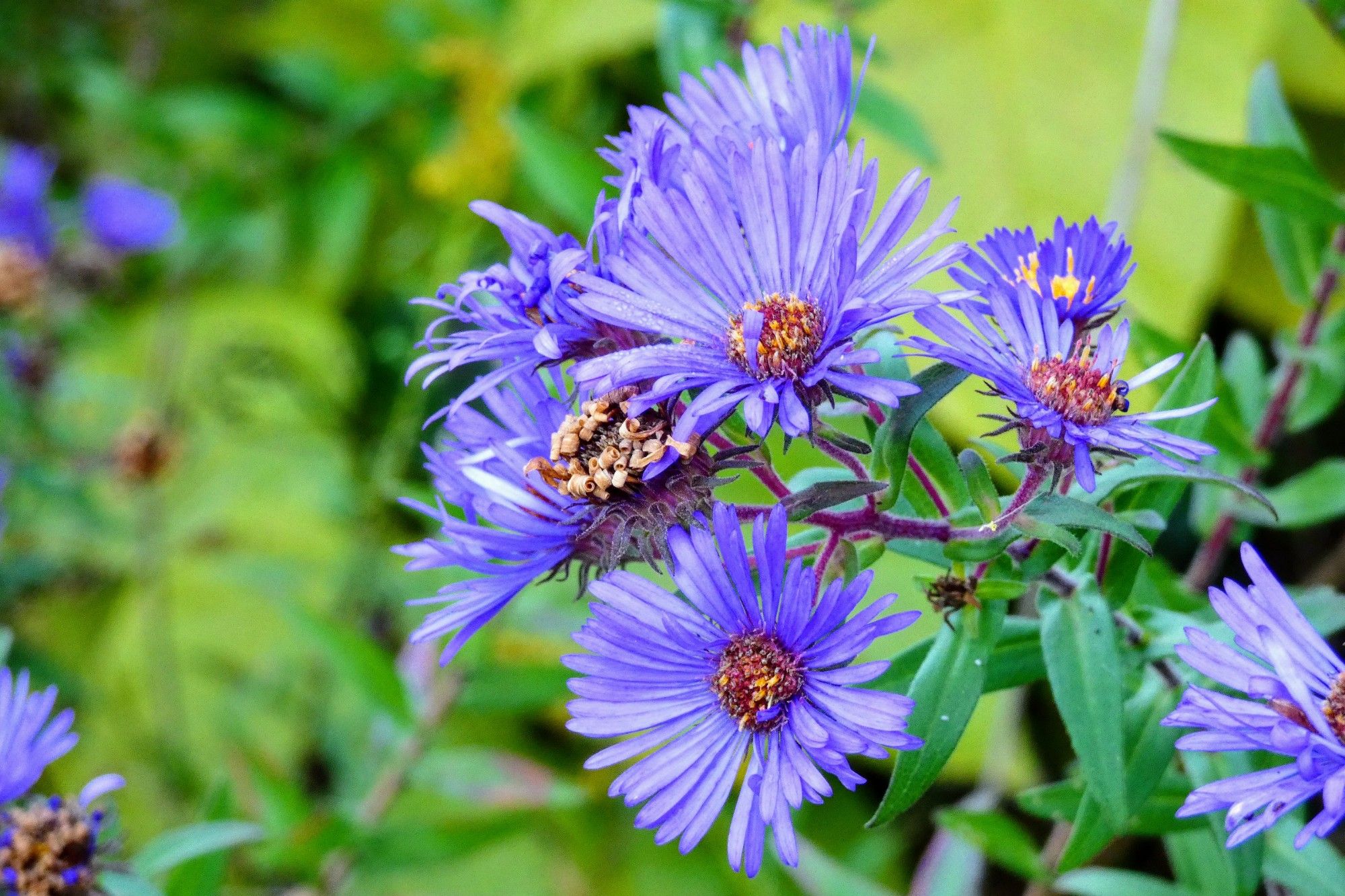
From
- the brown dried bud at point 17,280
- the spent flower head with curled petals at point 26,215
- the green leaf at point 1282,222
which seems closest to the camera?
the green leaf at point 1282,222

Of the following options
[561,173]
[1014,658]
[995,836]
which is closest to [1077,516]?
[1014,658]

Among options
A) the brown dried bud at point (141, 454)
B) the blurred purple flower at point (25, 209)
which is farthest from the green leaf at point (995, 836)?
the blurred purple flower at point (25, 209)

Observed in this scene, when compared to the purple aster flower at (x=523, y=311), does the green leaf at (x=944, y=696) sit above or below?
below

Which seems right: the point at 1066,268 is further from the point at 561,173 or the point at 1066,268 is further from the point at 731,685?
the point at 561,173

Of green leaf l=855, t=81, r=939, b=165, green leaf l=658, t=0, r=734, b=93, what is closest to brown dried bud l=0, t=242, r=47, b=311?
green leaf l=658, t=0, r=734, b=93

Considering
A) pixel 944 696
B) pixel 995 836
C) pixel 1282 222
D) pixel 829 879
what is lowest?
pixel 829 879

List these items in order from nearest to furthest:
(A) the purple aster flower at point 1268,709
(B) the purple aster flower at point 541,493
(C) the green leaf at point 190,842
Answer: (A) the purple aster flower at point 1268,709 < (B) the purple aster flower at point 541,493 < (C) the green leaf at point 190,842

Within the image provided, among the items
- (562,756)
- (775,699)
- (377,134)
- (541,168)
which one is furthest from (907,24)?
(775,699)

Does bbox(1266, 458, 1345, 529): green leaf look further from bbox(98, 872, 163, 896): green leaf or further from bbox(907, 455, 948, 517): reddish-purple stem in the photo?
bbox(98, 872, 163, 896): green leaf

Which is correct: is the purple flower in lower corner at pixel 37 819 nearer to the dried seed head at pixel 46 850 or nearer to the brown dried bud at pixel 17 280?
the dried seed head at pixel 46 850
